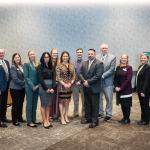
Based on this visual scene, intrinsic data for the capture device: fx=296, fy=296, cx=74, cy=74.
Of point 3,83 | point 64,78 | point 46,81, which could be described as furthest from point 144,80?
point 3,83

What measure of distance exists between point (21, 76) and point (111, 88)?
1.59 metres

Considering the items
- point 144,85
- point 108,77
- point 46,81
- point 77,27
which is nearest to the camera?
point 46,81

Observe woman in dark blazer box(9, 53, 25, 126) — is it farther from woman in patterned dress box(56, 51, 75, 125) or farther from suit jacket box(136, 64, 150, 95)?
suit jacket box(136, 64, 150, 95)

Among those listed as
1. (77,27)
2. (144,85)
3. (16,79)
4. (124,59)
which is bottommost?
(144,85)

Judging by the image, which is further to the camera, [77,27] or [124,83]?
[77,27]

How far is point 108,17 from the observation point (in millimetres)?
7773

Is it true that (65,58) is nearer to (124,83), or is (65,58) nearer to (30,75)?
(30,75)

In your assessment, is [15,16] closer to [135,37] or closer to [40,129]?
[135,37]

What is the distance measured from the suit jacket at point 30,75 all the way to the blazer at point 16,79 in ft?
0.36

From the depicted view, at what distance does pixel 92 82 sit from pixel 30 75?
3.31 feet

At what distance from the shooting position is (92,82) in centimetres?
481

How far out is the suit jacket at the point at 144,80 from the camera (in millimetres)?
4840

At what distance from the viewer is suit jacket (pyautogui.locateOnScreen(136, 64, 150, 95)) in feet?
15.9

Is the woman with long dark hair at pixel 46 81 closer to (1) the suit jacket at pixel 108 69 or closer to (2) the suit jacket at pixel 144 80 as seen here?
(1) the suit jacket at pixel 108 69
